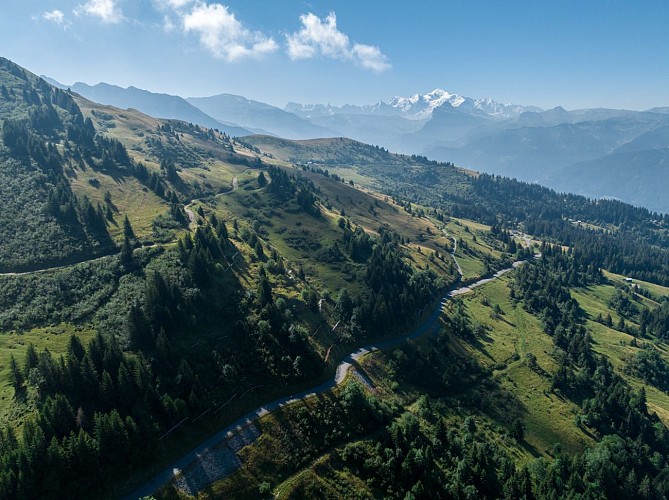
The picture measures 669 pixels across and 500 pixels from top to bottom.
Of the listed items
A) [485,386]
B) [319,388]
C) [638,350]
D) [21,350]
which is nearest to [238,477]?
[319,388]

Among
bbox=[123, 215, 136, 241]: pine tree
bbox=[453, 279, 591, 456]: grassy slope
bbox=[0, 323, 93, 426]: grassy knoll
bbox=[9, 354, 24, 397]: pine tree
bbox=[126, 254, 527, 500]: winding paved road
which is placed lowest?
bbox=[453, 279, 591, 456]: grassy slope

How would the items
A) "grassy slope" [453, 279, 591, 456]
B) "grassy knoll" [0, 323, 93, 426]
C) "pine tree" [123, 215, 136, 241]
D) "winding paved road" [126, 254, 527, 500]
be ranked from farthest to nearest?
1. "pine tree" [123, 215, 136, 241]
2. "grassy slope" [453, 279, 591, 456]
3. "grassy knoll" [0, 323, 93, 426]
4. "winding paved road" [126, 254, 527, 500]

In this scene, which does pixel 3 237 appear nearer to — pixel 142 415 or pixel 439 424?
pixel 142 415

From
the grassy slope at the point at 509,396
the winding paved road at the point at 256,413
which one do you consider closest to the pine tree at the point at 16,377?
the winding paved road at the point at 256,413

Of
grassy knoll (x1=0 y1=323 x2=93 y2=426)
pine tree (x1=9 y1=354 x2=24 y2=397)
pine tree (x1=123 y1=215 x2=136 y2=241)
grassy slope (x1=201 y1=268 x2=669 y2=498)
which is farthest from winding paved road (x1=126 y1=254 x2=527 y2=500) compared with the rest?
pine tree (x1=123 y1=215 x2=136 y2=241)

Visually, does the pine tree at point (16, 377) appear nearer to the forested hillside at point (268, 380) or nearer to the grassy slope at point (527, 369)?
the forested hillside at point (268, 380)

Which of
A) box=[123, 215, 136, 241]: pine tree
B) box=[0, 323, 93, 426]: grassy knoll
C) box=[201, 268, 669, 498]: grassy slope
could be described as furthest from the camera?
box=[123, 215, 136, 241]: pine tree

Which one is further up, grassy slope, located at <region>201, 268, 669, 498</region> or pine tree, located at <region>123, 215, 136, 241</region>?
pine tree, located at <region>123, 215, 136, 241</region>

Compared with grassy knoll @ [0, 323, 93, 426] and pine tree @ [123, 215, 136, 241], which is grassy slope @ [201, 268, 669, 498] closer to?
grassy knoll @ [0, 323, 93, 426]

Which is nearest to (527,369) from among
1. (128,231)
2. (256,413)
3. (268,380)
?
(268,380)

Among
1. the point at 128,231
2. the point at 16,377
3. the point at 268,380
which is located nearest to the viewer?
the point at 16,377

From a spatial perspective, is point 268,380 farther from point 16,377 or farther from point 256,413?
point 16,377
